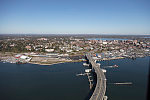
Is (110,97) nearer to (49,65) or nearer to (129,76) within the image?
(129,76)

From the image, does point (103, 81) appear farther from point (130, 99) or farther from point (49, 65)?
point (49, 65)

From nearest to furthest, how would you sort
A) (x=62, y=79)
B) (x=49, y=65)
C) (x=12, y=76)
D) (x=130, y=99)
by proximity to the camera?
(x=130, y=99) < (x=62, y=79) < (x=12, y=76) < (x=49, y=65)

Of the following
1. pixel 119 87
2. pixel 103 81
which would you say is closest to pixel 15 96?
pixel 103 81

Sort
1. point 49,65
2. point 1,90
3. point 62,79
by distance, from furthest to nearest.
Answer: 1. point 49,65
2. point 62,79
3. point 1,90

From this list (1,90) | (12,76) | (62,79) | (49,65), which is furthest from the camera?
(49,65)

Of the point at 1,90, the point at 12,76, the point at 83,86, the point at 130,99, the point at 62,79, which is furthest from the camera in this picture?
the point at 12,76

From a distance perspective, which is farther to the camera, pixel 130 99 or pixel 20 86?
pixel 20 86

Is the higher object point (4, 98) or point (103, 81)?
point (103, 81)

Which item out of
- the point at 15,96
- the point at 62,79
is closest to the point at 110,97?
the point at 62,79

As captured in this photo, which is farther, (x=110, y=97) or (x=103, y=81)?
(x=103, y=81)
